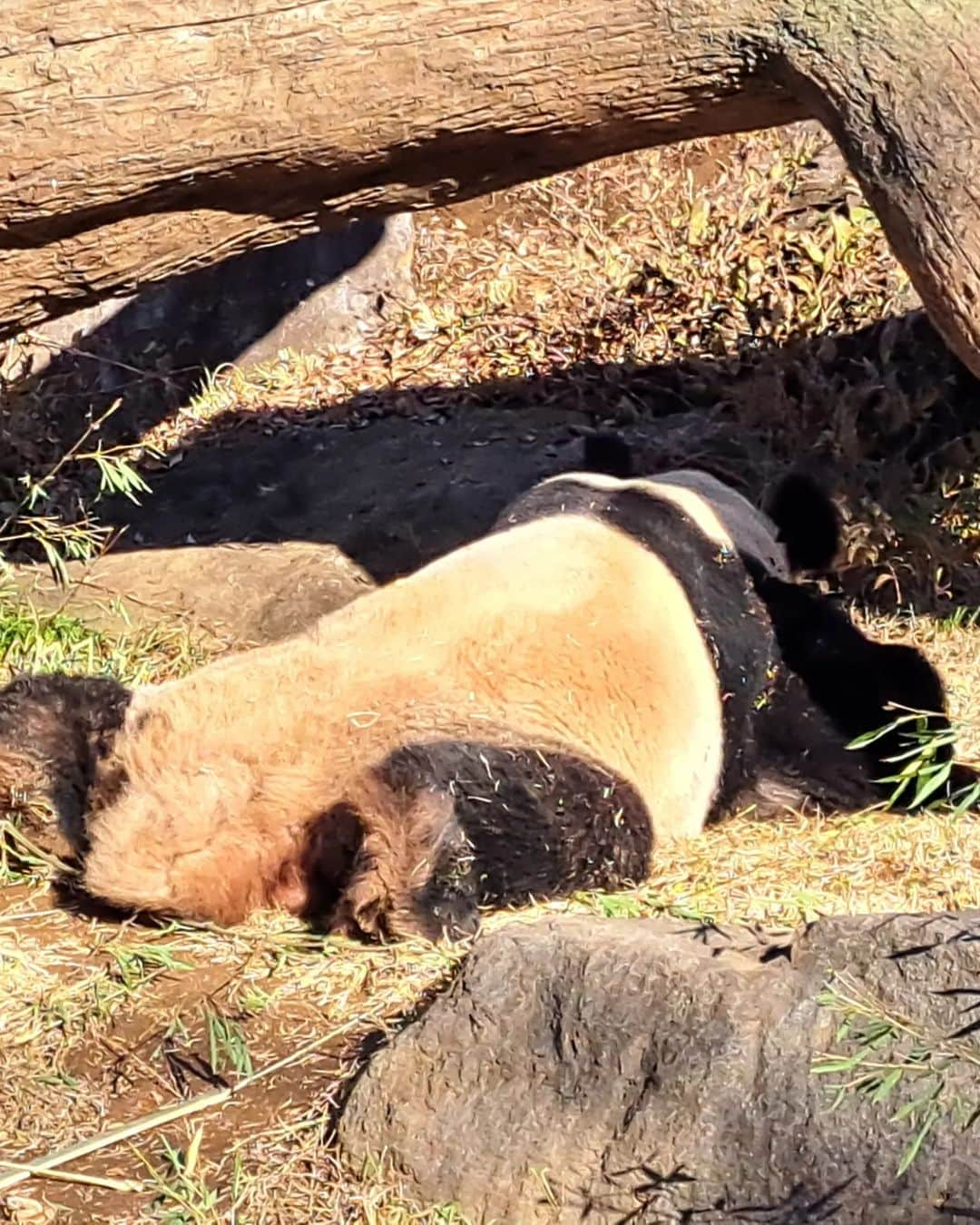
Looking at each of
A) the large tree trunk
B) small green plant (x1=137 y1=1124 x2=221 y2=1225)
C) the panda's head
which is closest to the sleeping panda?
the panda's head

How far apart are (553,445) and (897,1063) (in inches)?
154

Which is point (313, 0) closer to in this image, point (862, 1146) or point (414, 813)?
point (414, 813)

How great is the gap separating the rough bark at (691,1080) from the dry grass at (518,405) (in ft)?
0.46

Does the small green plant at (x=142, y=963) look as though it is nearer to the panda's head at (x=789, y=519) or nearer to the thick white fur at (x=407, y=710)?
the thick white fur at (x=407, y=710)

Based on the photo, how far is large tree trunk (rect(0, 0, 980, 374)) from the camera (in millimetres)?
3402

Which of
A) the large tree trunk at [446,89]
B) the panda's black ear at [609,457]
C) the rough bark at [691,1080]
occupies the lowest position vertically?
the panda's black ear at [609,457]

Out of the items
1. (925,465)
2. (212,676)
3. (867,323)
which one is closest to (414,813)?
(212,676)

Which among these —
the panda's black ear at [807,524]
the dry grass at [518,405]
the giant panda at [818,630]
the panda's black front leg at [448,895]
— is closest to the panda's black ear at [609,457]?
the giant panda at [818,630]

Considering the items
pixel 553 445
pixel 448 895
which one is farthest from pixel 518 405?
pixel 448 895

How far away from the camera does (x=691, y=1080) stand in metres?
2.44

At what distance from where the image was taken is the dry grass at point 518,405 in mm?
2842

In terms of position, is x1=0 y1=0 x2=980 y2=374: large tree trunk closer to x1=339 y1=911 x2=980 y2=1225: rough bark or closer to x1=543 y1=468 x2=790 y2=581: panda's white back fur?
x1=543 y1=468 x2=790 y2=581: panda's white back fur

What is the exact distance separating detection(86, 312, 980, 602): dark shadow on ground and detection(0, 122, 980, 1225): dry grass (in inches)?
0.6

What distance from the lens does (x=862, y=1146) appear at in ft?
7.40
